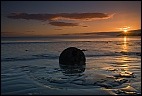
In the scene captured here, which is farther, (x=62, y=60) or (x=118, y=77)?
(x=62, y=60)

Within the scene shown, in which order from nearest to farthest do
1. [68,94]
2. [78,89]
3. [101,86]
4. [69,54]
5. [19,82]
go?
[68,94] < [78,89] < [101,86] < [19,82] < [69,54]

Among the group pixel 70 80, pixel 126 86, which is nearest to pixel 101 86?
pixel 126 86

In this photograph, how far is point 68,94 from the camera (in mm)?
7926

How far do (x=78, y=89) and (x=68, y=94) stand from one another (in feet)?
2.43

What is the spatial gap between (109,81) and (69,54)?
5.74 metres

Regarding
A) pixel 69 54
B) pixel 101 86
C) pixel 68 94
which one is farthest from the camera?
pixel 69 54

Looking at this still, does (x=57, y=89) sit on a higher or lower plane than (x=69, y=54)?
lower

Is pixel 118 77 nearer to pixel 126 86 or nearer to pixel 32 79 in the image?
pixel 126 86

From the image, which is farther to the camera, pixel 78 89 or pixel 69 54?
pixel 69 54

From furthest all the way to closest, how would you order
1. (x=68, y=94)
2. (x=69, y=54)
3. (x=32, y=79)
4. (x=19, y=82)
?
(x=69, y=54), (x=32, y=79), (x=19, y=82), (x=68, y=94)

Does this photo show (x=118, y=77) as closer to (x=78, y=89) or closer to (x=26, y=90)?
(x=78, y=89)

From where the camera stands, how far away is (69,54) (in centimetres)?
1547

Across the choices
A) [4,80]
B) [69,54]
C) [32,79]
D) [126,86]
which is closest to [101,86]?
[126,86]

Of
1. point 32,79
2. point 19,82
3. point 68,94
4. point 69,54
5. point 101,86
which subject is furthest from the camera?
point 69,54
